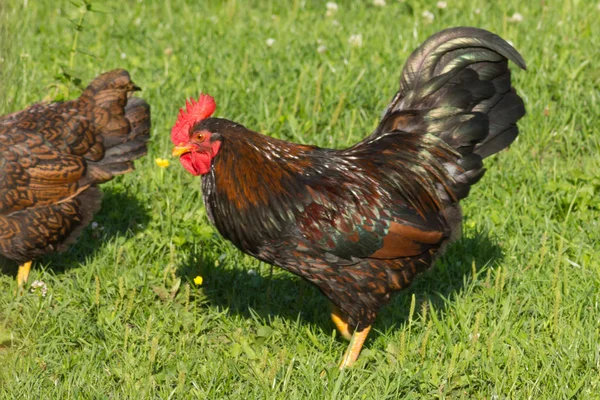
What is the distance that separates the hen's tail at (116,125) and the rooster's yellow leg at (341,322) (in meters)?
1.72

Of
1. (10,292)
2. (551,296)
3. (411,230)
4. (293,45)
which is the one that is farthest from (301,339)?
(293,45)

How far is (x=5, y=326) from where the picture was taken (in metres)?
4.45

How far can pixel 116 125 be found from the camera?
212 inches

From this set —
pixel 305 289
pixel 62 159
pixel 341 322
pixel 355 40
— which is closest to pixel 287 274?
pixel 305 289

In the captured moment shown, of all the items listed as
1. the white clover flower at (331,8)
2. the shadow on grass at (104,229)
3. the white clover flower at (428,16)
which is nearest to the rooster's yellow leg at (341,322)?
the shadow on grass at (104,229)

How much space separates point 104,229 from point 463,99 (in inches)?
103

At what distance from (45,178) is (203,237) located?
1083mm

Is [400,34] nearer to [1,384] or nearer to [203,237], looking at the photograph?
[203,237]

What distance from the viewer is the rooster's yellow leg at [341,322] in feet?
15.1

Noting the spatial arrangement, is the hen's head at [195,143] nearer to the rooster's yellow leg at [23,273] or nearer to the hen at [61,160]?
the hen at [61,160]

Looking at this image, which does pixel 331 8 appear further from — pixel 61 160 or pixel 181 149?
pixel 181 149

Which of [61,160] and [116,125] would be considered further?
[116,125]

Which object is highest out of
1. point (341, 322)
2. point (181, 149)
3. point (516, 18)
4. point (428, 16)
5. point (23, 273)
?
point (516, 18)

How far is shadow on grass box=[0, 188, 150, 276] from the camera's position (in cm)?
530
